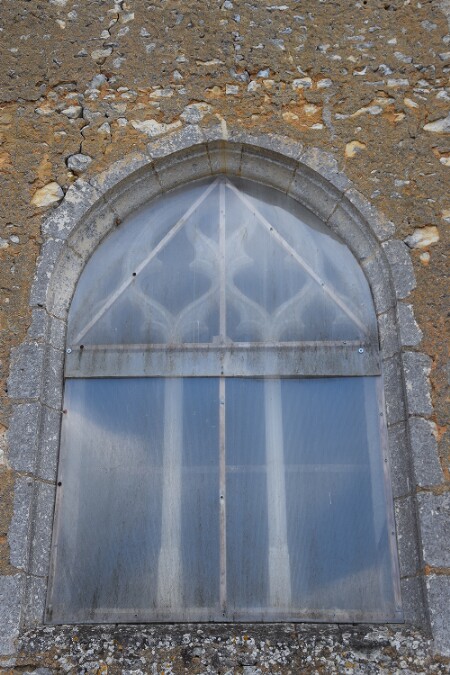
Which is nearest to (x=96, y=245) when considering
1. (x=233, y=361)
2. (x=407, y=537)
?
(x=233, y=361)

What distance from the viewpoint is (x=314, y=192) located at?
3.57 m

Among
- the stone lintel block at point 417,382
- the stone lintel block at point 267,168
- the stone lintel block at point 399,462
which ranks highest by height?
the stone lintel block at point 267,168

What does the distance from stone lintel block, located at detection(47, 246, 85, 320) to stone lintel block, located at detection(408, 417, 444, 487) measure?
1668 mm

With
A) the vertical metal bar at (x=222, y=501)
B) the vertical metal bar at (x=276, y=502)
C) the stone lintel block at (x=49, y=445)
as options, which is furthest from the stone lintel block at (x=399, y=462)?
the stone lintel block at (x=49, y=445)

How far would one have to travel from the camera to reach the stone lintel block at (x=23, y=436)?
3061 mm

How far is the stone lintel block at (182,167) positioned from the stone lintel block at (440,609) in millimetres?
2174

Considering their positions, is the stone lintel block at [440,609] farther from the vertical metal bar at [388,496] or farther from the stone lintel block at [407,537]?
the vertical metal bar at [388,496]

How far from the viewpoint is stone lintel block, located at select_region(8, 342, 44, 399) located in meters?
3.17

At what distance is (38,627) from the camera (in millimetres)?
2893

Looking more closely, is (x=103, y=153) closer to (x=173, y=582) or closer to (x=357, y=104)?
(x=357, y=104)


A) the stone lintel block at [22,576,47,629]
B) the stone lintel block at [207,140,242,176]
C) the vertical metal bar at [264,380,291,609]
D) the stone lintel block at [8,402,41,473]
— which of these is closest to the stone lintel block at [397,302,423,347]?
the vertical metal bar at [264,380,291,609]

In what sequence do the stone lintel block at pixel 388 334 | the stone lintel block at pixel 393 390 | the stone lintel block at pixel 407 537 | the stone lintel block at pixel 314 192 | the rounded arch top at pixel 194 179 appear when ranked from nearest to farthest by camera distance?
the stone lintel block at pixel 407 537 < the stone lintel block at pixel 393 390 < the stone lintel block at pixel 388 334 < the rounded arch top at pixel 194 179 < the stone lintel block at pixel 314 192

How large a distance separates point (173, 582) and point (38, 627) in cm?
56

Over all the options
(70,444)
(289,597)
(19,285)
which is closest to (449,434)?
(289,597)
